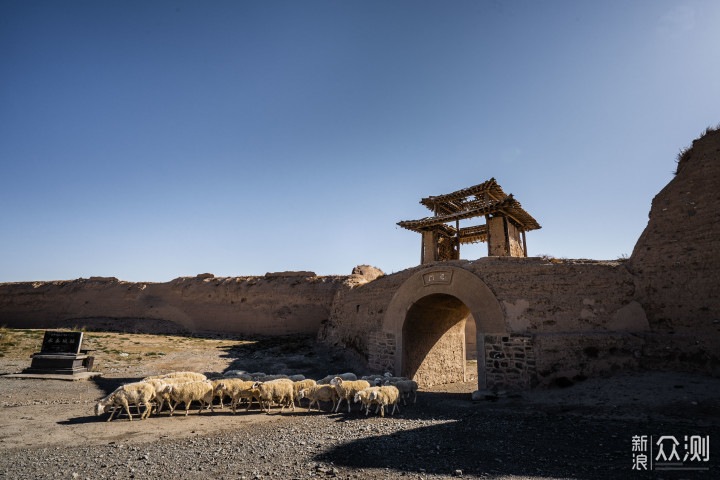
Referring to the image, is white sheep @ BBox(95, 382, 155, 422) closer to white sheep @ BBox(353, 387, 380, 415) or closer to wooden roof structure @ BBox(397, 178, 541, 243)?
white sheep @ BBox(353, 387, 380, 415)

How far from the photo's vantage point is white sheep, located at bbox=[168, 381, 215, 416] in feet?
24.8

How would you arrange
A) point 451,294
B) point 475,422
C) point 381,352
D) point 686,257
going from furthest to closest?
point 381,352 → point 451,294 → point 686,257 → point 475,422

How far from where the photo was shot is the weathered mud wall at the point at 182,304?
2334 cm

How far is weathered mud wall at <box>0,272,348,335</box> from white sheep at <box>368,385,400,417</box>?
1457 centimetres

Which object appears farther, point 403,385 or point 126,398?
point 403,385

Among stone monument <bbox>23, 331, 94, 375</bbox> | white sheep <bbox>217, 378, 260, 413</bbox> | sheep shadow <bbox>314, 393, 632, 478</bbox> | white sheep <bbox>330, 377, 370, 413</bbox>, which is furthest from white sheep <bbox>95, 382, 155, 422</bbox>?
stone monument <bbox>23, 331, 94, 375</bbox>

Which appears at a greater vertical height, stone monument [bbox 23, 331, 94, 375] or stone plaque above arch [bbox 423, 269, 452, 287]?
stone plaque above arch [bbox 423, 269, 452, 287]

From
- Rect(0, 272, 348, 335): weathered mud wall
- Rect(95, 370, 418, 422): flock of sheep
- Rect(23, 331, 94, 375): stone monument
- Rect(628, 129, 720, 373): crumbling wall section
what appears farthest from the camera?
Rect(0, 272, 348, 335): weathered mud wall

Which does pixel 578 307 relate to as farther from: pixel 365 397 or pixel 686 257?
pixel 365 397

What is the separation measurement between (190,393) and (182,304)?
21317 mm

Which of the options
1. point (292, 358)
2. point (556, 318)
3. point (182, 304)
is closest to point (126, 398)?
point (292, 358)

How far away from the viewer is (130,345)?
18.0m

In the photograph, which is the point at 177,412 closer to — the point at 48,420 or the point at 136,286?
the point at 48,420

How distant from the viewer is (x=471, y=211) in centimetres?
1592
